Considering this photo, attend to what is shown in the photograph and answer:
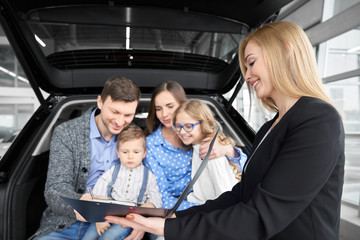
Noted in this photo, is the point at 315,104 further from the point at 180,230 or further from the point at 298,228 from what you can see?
the point at 180,230

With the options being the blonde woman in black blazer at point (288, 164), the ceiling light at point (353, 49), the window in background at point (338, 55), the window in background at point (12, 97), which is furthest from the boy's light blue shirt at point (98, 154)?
the window in background at point (12, 97)

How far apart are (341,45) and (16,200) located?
4.85 metres

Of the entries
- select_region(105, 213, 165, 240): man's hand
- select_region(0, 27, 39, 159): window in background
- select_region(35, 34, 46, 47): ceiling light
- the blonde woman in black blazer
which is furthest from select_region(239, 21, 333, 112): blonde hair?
select_region(0, 27, 39, 159): window in background

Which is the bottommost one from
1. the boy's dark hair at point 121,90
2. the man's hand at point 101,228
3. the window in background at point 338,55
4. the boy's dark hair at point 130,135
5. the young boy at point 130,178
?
the man's hand at point 101,228

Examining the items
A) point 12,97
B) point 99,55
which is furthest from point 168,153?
point 12,97

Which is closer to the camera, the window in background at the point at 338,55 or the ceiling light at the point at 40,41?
the ceiling light at the point at 40,41

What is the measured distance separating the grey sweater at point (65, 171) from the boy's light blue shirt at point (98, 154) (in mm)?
38

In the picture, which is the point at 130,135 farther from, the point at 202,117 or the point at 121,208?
the point at 121,208

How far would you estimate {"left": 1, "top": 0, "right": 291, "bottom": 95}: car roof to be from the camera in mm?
1449

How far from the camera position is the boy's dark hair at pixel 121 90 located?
5.09 ft

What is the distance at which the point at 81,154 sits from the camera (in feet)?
5.19

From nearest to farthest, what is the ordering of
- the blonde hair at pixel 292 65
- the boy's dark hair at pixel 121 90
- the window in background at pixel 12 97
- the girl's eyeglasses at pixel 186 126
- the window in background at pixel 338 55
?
the blonde hair at pixel 292 65 → the boy's dark hair at pixel 121 90 → the girl's eyeglasses at pixel 186 126 → the window in background at pixel 338 55 → the window in background at pixel 12 97

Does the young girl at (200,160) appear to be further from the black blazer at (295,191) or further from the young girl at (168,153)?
the black blazer at (295,191)

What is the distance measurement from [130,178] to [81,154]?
0.31m
